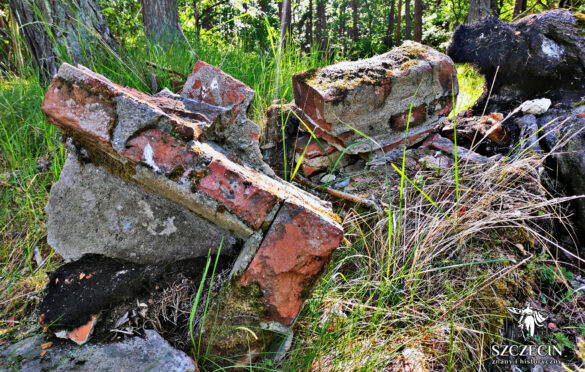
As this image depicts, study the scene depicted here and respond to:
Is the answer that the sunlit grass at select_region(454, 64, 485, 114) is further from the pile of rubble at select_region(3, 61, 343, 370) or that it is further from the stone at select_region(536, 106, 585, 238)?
the pile of rubble at select_region(3, 61, 343, 370)

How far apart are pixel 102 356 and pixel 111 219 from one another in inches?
19.9

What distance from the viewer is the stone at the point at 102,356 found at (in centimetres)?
119

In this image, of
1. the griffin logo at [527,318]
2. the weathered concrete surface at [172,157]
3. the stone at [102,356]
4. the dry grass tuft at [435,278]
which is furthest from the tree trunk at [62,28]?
the griffin logo at [527,318]

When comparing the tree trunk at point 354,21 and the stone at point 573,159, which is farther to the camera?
the tree trunk at point 354,21

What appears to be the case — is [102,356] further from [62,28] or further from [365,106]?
[62,28]

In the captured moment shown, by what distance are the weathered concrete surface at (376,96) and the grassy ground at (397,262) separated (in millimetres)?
516

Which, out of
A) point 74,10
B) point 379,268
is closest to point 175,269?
point 379,268

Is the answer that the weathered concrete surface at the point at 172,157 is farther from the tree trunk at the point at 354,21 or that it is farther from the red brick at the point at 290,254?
the tree trunk at the point at 354,21

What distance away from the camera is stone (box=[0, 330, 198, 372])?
119 cm

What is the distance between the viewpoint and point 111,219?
1.46m

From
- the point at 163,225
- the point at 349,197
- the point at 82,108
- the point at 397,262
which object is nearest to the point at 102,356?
the point at 163,225

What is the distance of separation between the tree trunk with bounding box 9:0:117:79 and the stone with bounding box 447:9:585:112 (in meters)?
3.42

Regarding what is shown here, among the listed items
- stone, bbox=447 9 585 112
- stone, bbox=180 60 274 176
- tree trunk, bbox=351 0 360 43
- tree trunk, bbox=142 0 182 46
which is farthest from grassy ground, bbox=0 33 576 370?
tree trunk, bbox=351 0 360 43

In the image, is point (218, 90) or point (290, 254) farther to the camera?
point (218, 90)
